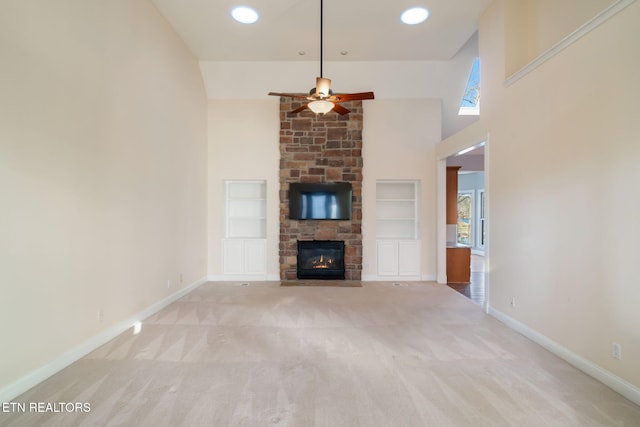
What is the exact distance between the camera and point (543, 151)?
9.75 ft

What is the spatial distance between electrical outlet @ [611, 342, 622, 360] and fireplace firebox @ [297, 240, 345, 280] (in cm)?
397

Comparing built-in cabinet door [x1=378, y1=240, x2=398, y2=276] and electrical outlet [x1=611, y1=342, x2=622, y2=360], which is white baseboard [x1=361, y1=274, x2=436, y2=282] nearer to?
built-in cabinet door [x1=378, y1=240, x2=398, y2=276]

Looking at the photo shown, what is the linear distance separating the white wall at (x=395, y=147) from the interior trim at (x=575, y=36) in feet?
7.71

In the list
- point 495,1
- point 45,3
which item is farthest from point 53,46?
point 495,1

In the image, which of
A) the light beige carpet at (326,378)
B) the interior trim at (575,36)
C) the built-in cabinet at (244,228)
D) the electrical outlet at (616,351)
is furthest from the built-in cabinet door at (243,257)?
the electrical outlet at (616,351)

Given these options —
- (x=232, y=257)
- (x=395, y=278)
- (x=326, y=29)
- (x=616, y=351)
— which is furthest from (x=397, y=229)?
(x=616, y=351)

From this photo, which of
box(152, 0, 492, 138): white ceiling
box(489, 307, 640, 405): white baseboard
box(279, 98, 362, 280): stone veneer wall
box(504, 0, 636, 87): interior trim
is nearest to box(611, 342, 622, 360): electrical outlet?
box(489, 307, 640, 405): white baseboard

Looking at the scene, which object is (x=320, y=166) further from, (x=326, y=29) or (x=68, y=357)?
(x=68, y=357)

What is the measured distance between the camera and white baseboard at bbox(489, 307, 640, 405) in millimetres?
2098

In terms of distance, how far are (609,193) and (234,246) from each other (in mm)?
5469

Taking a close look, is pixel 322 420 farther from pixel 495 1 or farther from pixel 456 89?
pixel 456 89

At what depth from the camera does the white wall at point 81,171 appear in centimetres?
209

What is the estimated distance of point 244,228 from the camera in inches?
244

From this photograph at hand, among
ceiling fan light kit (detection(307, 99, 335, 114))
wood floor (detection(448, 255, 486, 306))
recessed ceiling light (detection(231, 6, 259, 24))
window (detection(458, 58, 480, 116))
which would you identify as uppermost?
recessed ceiling light (detection(231, 6, 259, 24))
